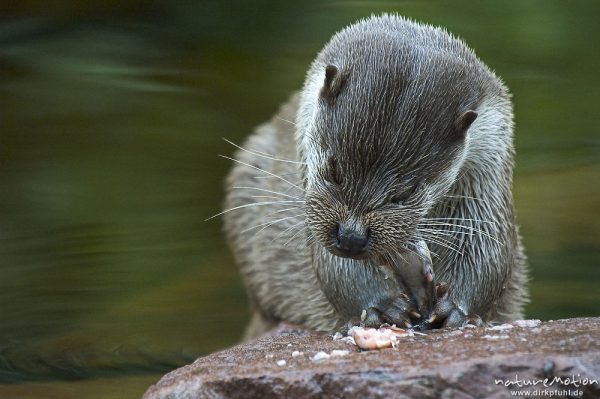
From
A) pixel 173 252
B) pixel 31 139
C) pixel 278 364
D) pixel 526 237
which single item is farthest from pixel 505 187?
pixel 31 139

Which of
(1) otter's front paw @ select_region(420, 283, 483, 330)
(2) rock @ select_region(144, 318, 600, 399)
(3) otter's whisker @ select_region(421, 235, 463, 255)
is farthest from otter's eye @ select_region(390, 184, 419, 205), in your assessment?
(2) rock @ select_region(144, 318, 600, 399)

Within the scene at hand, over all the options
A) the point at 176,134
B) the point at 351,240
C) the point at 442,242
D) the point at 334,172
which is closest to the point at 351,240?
the point at 351,240

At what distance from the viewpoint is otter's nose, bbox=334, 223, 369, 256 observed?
3439 mm

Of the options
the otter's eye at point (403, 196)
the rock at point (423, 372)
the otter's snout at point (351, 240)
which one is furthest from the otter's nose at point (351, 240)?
the rock at point (423, 372)

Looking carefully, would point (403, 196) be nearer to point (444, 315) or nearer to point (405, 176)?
point (405, 176)

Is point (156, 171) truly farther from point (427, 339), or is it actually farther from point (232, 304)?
point (427, 339)

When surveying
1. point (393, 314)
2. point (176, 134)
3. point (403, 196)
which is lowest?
point (393, 314)

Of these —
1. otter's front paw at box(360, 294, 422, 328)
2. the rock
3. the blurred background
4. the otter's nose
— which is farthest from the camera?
the blurred background

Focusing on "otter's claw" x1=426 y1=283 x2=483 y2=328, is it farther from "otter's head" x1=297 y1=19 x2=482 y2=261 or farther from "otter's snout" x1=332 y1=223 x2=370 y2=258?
"otter's snout" x1=332 y1=223 x2=370 y2=258

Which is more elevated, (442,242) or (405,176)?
(405,176)

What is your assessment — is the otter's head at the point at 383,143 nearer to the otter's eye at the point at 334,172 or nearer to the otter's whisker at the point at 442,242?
the otter's eye at the point at 334,172

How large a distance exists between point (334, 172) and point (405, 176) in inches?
8.4

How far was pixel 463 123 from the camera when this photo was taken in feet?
11.8

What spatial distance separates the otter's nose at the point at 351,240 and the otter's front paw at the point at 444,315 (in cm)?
44
